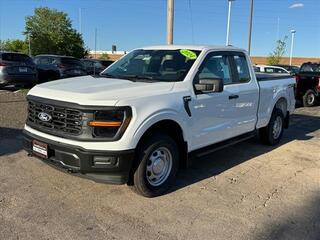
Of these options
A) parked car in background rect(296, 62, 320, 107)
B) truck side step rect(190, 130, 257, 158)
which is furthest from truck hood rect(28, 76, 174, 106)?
parked car in background rect(296, 62, 320, 107)

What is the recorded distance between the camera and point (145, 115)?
4605 mm

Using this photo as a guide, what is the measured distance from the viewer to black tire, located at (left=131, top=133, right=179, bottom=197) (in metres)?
4.73

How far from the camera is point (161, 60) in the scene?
5965mm

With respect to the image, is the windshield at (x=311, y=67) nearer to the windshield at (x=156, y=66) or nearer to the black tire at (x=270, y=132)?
the black tire at (x=270, y=132)

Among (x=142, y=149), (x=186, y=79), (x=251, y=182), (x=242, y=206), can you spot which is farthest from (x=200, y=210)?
(x=186, y=79)

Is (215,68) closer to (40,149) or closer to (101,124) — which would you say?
(101,124)

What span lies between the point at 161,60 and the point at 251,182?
7.18 ft

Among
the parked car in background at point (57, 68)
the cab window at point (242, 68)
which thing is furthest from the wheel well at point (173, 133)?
the parked car in background at point (57, 68)

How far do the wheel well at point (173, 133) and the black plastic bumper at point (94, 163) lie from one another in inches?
11.8

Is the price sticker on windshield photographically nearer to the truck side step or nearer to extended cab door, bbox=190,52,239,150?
extended cab door, bbox=190,52,239,150

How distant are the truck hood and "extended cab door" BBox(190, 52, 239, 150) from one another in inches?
23.4

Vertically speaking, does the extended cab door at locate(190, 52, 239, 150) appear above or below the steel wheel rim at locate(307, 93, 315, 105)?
above

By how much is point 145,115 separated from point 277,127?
14.6ft

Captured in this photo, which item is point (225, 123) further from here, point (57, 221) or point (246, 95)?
point (57, 221)
